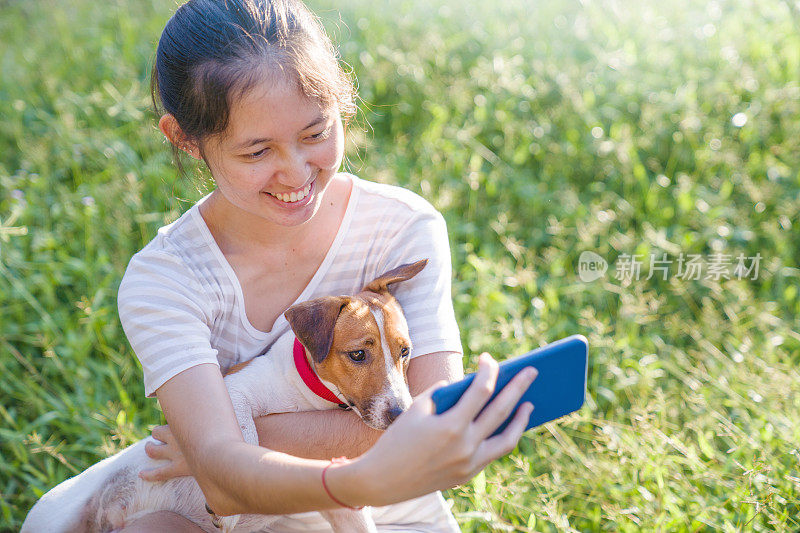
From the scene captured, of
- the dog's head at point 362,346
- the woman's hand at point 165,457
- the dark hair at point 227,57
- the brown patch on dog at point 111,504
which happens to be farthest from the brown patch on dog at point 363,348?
the brown patch on dog at point 111,504

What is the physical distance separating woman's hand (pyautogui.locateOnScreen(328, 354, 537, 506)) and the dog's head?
1.62 feet

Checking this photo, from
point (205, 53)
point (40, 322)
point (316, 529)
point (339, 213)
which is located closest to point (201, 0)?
point (205, 53)

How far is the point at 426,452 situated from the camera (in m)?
1.40

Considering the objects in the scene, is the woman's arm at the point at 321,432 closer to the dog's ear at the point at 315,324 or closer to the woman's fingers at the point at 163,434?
the woman's fingers at the point at 163,434

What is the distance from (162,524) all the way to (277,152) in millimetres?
1082

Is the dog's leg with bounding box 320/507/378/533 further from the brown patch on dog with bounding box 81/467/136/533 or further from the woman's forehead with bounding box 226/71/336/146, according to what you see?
the woman's forehead with bounding box 226/71/336/146

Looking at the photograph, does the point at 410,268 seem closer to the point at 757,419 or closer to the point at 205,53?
the point at 205,53

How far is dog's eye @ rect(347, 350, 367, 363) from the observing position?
203 centimetres

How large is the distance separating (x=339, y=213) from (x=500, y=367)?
92cm

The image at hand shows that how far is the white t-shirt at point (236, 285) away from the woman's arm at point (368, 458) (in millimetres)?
222

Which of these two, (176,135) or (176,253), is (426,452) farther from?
(176,135)

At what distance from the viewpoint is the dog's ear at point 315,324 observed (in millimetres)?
1969

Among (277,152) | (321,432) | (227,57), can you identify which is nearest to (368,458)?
(321,432)

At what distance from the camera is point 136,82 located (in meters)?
5.21
